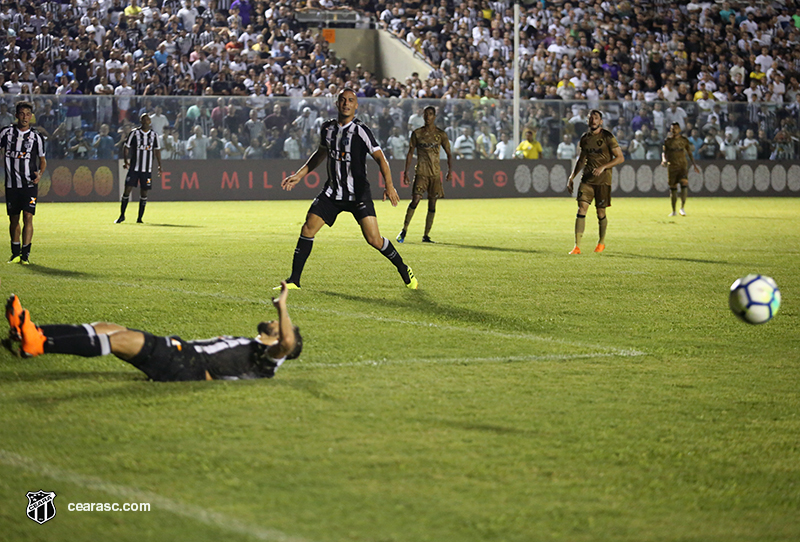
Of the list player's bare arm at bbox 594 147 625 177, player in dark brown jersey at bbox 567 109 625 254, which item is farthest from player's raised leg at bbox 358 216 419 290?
player's bare arm at bbox 594 147 625 177

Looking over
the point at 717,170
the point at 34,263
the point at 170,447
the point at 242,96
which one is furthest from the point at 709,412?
the point at 717,170

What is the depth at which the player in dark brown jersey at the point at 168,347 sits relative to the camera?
219 inches

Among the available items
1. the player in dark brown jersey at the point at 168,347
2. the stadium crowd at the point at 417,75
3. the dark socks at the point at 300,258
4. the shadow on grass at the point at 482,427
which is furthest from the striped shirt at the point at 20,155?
the stadium crowd at the point at 417,75

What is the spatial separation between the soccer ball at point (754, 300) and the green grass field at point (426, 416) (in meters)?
0.31

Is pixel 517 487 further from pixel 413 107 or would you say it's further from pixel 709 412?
pixel 413 107

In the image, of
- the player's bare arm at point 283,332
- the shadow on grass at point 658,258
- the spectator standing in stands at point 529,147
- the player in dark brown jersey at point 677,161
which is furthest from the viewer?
the spectator standing in stands at point 529,147

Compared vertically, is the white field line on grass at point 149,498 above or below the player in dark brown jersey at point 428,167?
below

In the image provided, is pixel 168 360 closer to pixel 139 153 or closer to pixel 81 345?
pixel 81 345

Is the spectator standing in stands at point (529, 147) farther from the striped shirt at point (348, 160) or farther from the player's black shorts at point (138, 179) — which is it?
the striped shirt at point (348, 160)

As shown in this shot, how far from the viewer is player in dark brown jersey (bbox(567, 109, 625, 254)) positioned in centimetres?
1451

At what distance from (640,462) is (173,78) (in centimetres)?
2754

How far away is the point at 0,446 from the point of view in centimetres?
475

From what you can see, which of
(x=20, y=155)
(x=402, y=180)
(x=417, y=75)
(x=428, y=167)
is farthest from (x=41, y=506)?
(x=417, y=75)

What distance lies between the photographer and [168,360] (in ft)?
19.5
